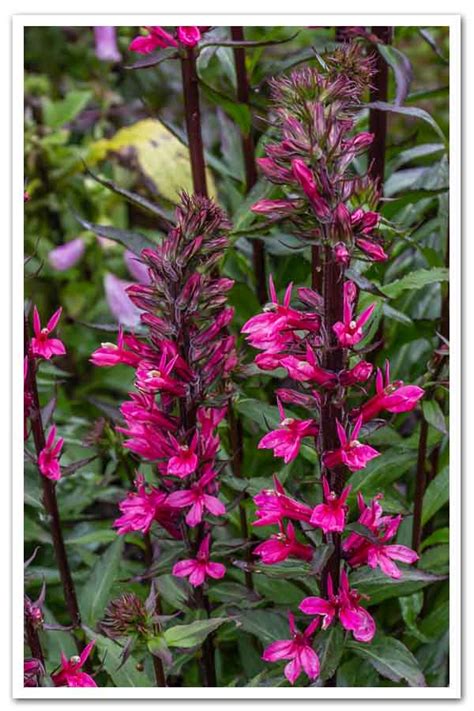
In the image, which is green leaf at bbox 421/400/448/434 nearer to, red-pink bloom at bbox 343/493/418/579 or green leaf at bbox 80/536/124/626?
red-pink bloom at bbox 343/493/418/579

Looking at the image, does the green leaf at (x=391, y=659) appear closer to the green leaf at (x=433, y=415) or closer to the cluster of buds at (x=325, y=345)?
the cluster of buds at (x=325, y=345)

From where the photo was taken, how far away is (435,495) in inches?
51.4

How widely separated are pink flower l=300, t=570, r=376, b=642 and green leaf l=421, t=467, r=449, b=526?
0.33m

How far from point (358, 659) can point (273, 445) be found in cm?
42

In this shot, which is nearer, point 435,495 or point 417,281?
point 417,281

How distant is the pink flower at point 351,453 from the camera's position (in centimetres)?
91

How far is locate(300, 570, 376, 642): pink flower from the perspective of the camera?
0.97m

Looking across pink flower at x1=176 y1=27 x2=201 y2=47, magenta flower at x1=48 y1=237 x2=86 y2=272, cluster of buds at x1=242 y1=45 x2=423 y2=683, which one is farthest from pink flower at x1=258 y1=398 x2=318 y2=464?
magenta flower at x1=48 y1=237 x2=86 y2=272

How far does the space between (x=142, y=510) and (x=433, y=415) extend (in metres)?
0.36

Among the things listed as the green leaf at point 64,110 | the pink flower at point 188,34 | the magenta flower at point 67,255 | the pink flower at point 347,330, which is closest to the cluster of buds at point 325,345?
the pink flower at point 347,330

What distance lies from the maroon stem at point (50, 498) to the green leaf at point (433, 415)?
17.2 inches

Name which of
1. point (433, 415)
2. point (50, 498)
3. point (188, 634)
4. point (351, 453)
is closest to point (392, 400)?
point (351, 453)
